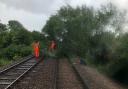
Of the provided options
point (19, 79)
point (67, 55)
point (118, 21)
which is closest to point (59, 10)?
point (67, 55)

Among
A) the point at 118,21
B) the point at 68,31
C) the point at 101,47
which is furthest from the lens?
the point at 68,31

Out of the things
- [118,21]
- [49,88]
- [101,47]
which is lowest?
[49,88]

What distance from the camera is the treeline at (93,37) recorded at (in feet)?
69.4

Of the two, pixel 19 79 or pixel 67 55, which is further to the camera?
pixel 67 55

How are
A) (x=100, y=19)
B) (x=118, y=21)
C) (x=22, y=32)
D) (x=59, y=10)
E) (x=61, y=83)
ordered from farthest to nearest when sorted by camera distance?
(x=22, y=32)
(x=59, y=10)
(x=100, y=19)
(x=118, y=21)
(x=61, y=83)

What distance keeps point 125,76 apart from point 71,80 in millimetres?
3879

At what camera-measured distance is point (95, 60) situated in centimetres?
2652

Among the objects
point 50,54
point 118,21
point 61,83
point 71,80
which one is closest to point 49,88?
point 61,83

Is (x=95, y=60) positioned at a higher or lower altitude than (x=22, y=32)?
lower

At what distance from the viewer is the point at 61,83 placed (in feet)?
52.3

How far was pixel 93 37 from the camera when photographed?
1242 inches

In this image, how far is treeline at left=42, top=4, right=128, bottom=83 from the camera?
21.1m

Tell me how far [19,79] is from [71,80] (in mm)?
2540

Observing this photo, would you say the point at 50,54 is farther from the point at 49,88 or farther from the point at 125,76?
the point at 49,88
